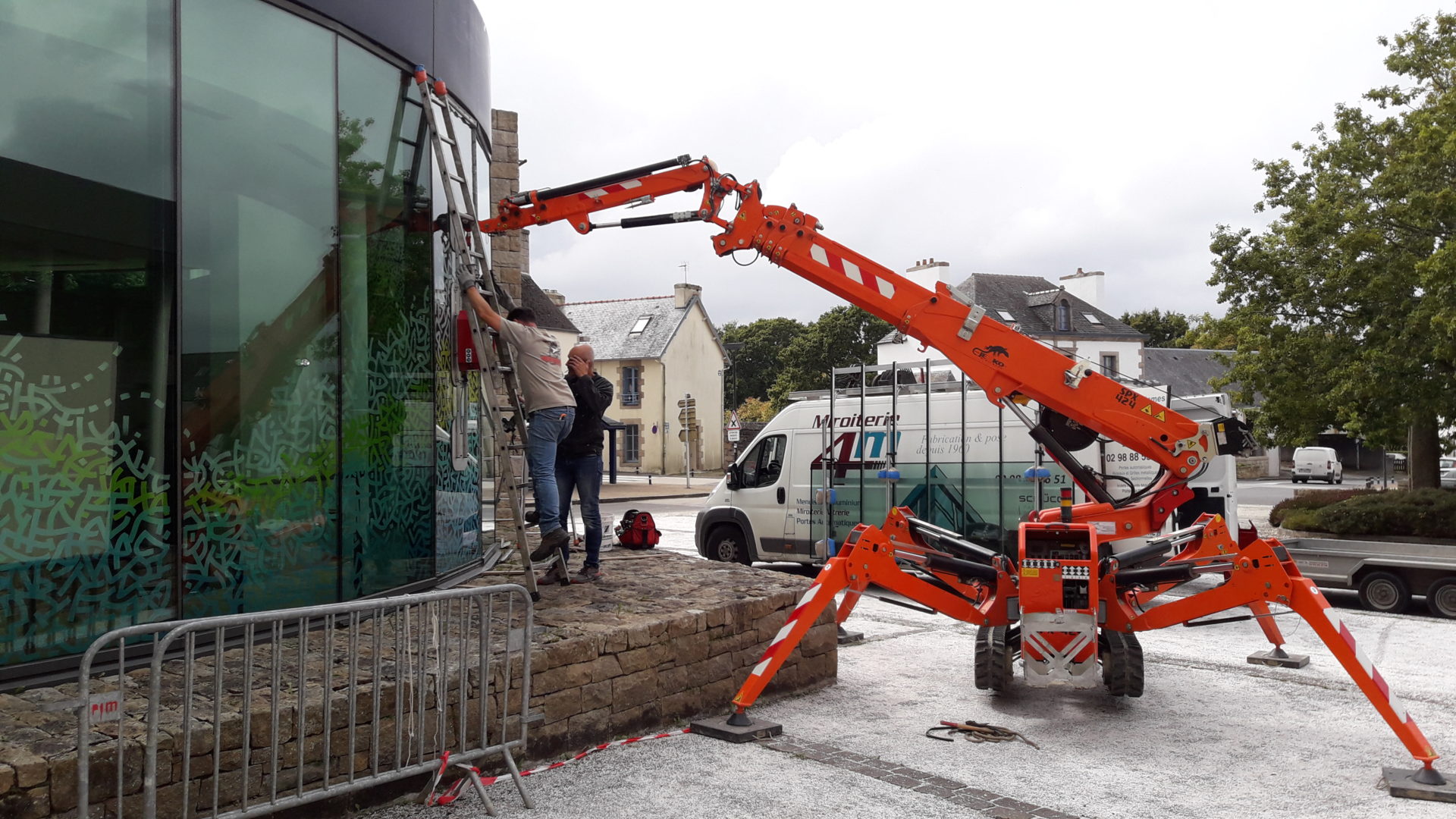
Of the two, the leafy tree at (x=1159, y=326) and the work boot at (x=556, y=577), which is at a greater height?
the leafy tree at (x=1159, y=326)

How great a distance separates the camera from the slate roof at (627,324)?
55250mm

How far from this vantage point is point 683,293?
56.1m

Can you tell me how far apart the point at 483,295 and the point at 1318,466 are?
150 ft

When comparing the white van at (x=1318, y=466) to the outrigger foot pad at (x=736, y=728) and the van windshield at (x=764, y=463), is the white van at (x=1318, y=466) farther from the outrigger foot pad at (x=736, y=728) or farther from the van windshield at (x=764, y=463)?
the outrigger foot pad at (x=736, y=728)

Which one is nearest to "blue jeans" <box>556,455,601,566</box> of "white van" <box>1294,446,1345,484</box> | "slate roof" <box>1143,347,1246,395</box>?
"white van" <box>1294,446,1345,484</box>

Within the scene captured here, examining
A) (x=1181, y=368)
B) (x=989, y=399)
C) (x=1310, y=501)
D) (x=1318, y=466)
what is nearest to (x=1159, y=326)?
(x=1181, y=368)

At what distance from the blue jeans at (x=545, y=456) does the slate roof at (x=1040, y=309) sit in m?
46.7

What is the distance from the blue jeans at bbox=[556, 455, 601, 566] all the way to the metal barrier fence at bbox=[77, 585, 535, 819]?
8.12ft

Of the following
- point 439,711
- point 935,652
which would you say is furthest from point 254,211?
point 935,652

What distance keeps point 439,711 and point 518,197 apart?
4924 millimetres

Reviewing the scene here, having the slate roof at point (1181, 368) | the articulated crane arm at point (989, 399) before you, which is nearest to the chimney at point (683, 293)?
the slate roof at point (1181, 368)

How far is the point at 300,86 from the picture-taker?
6.54 meters

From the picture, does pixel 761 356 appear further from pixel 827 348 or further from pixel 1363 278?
pixel 1363 278

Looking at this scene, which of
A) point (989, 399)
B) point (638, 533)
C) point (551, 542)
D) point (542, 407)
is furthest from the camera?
point (638, 533)
